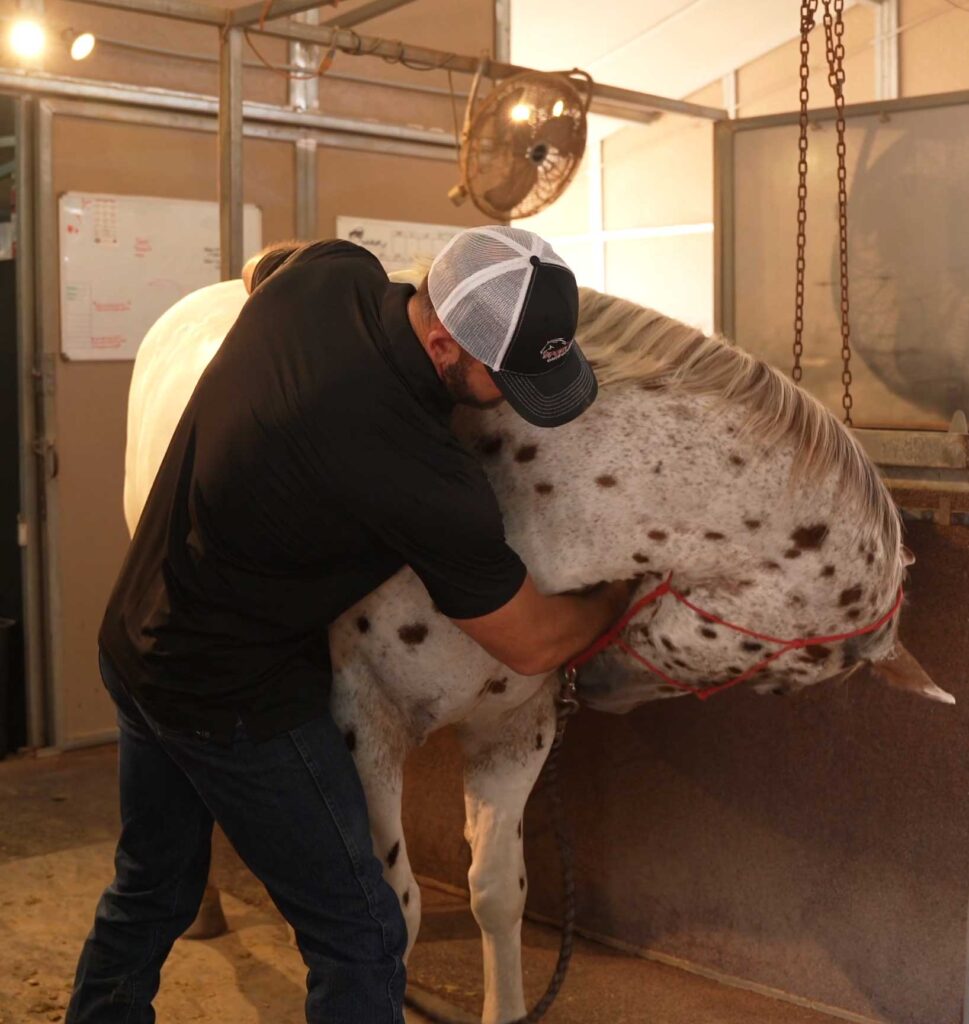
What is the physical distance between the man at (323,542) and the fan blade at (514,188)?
2710mm

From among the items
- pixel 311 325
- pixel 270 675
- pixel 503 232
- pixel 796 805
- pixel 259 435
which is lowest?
pixel 796 805

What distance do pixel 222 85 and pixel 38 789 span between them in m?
2.19

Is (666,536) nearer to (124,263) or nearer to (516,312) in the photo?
(516,312)

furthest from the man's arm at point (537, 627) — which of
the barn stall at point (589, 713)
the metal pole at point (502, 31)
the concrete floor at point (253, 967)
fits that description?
the metal pole at point (502, 31)

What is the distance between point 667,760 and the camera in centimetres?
271

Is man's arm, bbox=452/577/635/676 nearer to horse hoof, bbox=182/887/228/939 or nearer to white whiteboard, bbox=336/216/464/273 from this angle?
horse hoof, bbox=182/887/228/939

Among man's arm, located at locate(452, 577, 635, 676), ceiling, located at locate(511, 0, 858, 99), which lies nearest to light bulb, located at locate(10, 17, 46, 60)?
man's arm, located at locate(452, 577, 635, 676)

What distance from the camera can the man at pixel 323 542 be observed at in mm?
1586

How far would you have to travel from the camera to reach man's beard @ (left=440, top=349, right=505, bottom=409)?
1.63m

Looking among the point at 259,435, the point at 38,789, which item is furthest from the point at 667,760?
the point at 38,789

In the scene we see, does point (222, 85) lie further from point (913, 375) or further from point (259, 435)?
point (913, 375)

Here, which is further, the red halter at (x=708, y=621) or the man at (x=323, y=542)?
the red halter at (x=708, y=621)

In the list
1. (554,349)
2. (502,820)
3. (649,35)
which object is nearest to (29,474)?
(502,820)

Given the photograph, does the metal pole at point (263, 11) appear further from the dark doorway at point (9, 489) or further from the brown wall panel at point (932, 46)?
the brown wall panel at point (932, 46)
